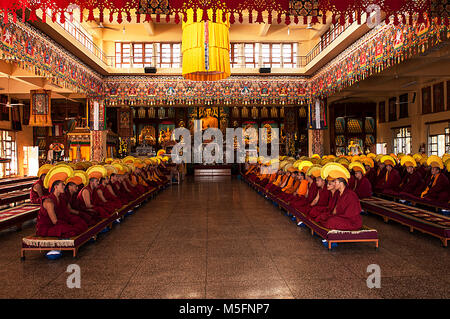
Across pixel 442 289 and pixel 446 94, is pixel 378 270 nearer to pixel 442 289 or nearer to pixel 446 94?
pixel 442 289

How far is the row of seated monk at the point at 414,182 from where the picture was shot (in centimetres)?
877

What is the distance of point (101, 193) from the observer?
7.73 metres

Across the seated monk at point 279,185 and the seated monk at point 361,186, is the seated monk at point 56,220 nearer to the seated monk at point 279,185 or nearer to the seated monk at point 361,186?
the seated monk at point 279,185

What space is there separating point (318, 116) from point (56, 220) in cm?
1512

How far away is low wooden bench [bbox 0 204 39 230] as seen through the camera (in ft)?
21.7

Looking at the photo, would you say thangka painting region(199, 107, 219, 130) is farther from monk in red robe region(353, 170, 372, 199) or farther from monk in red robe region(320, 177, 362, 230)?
monk in red robe region(320, 177, 362, 230)

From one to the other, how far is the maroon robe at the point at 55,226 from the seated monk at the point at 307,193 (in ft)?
14.6

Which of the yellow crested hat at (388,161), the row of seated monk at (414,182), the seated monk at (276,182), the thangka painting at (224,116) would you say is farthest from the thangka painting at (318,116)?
the thangka painting at (224,116)

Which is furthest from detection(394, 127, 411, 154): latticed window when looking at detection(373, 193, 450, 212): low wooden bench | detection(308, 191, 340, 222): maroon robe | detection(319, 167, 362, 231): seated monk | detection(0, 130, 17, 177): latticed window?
detection(0, 130, 17, 177): latticed window

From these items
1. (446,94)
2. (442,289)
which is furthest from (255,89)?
(442,289)

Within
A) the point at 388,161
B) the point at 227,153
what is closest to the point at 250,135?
the point at 227,153

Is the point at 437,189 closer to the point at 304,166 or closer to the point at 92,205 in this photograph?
the point at 304,166

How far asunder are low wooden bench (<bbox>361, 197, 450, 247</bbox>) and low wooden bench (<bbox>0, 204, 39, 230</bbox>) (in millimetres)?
7631
